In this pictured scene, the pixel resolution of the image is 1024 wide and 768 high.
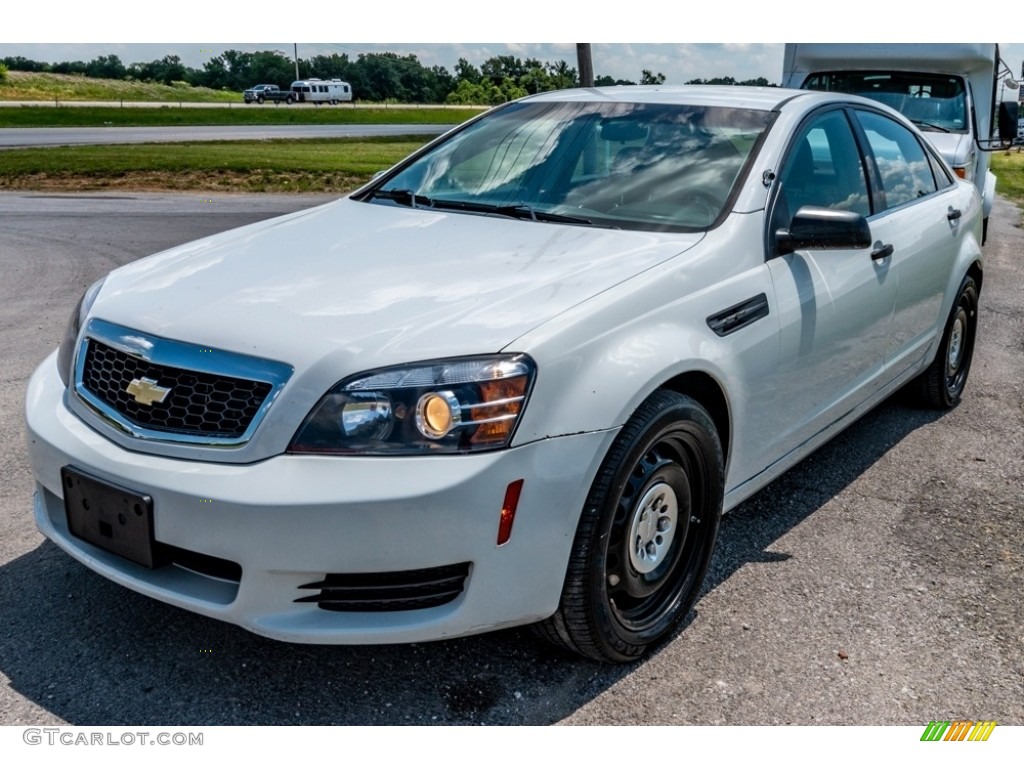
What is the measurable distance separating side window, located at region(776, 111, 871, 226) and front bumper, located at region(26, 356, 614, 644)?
1.60 meters

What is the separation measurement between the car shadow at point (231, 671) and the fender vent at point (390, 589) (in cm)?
38

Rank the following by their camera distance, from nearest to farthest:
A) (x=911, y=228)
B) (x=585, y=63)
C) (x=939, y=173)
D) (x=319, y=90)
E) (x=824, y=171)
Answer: (x=824, y=171) → (x=911, y=228) → (x=939, y=173) → (x=585, y=63) → (x=319, y=90)

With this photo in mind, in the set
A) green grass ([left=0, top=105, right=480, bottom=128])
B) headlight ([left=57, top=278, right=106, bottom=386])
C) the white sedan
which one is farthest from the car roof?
green grass ([left=0, top=105, right=480, bottom=128])

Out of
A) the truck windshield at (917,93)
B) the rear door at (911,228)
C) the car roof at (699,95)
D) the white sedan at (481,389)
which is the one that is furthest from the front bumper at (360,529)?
the truck windshield at (917,93)

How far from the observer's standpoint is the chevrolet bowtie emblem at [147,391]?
9.00ft

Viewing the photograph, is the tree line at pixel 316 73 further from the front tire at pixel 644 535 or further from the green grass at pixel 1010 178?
the front tire at pixel 644 535

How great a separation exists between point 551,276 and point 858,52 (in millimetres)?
9482

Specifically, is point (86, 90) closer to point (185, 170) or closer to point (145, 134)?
point (145, 134)

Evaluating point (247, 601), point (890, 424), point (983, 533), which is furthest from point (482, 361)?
point (890, 424)

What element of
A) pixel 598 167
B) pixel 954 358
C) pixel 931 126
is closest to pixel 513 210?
pixel 598 167

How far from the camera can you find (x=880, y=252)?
4.21 m

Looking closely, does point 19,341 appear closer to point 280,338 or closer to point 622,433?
point 280,338

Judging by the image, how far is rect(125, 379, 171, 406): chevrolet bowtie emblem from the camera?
9.00ft
